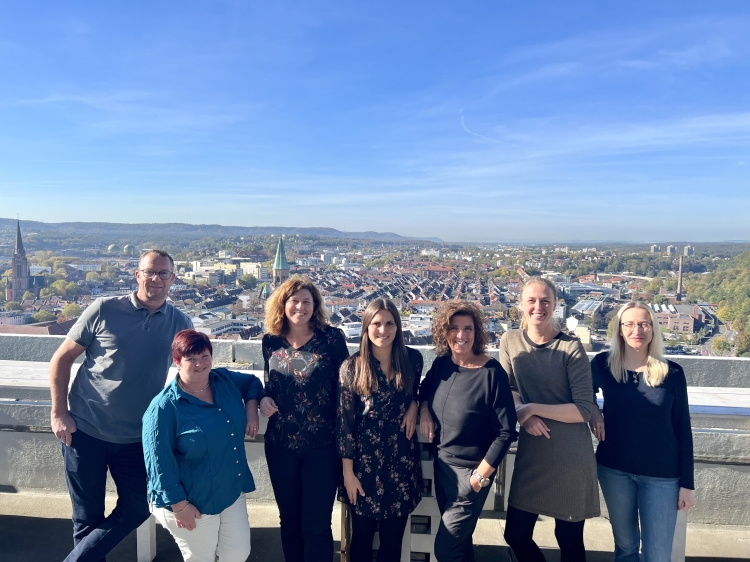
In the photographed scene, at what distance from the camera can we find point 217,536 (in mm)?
2111

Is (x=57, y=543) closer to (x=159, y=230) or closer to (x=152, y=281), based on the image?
(x=152, y=281)

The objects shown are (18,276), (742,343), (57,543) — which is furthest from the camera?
(18,276)

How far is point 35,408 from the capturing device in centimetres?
315

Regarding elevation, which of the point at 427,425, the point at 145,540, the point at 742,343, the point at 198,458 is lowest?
the point at 742,343

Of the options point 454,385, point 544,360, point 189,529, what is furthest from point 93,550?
point 544,360

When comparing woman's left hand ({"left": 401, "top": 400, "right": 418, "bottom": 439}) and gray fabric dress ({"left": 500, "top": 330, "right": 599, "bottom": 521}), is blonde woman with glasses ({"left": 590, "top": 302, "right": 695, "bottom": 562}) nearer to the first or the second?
gray fabric dress ({"left": 500, "top": 330, "right": 599, "bottom": 521})

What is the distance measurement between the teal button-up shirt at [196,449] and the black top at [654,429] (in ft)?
5.49

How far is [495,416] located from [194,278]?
26.6 metres

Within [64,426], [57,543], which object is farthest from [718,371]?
[57,543]

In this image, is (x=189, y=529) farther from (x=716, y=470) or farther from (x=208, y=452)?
(x=716, y=470)

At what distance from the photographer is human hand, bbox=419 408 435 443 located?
216 cm

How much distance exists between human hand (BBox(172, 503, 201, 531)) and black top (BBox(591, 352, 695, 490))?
1823 mm

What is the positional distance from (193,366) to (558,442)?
1.61 metres

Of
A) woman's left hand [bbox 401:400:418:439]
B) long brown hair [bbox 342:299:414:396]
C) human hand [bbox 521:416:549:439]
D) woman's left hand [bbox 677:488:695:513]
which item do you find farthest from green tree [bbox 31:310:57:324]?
woman's left hand [bbox 677:488:695:513]
